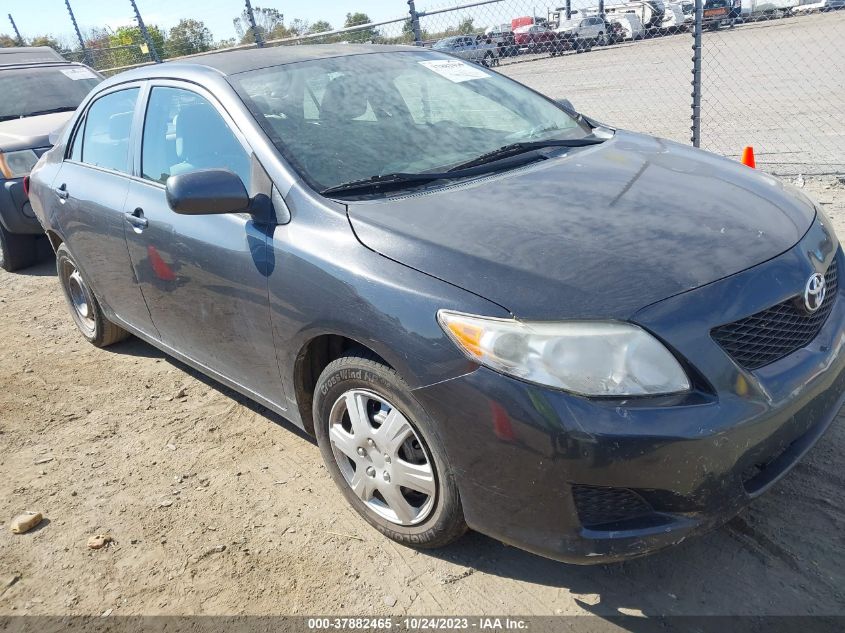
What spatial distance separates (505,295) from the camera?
209cm

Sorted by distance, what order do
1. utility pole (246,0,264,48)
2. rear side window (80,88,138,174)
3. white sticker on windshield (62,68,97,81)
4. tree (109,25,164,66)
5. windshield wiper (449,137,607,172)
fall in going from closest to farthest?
1. windshield wiper (449,137,607,172)
2. rear side window (80,88,138,174)
3. white sticker on windshield (62,68,97,81)
4. utility pole (246,0,264,48)
5. tree (109,25,164,66)

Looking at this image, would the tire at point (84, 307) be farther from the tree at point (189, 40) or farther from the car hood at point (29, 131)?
the tree at point (189, 40)

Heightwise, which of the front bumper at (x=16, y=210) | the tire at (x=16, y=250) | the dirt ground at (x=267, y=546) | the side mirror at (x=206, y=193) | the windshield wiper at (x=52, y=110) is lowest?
the dirt ground at (x=267, y=546)

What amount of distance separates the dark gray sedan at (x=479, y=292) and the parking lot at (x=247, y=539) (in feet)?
0.72

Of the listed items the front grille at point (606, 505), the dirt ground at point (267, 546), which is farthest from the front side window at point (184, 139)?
the front grille at point (606, 505)

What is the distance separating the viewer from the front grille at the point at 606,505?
2016 mm

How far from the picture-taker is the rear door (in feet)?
12.2

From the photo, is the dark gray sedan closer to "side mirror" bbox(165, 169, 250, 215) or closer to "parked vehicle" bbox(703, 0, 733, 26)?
"side mirror" bbox(165, 169, 250, 215)

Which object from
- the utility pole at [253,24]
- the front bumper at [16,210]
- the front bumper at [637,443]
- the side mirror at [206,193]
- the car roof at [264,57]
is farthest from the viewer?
the utility pole at [253,24]

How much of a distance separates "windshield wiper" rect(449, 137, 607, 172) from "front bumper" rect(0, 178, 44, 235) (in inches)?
193

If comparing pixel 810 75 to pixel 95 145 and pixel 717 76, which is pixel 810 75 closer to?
pixel 717 76

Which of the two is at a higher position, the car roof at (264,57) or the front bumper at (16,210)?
the car roof at (264,57)

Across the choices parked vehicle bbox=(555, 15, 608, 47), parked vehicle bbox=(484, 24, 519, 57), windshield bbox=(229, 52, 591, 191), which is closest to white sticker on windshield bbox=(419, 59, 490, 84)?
windshield bbox=(229, 52, 591, 191)

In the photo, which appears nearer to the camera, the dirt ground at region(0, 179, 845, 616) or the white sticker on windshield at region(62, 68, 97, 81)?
the dirt ground at region(0, 179, 845, 616)
